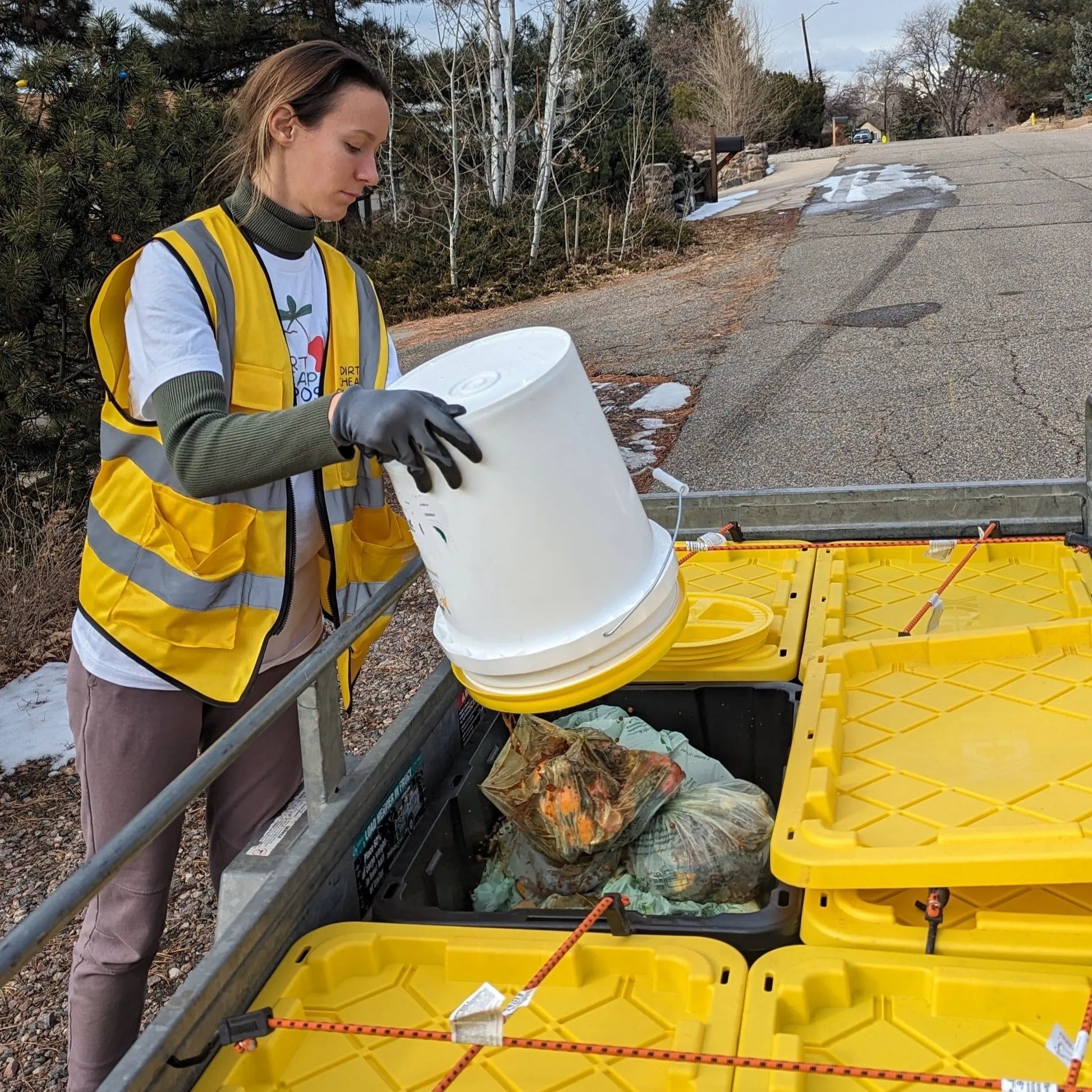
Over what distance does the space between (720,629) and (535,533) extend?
1189mm

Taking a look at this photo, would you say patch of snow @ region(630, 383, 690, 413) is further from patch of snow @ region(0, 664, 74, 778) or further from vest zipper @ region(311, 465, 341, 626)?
vest zipper @ region(311, 465, 341, 626)

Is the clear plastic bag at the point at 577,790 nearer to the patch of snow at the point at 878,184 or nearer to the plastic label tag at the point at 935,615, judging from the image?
the plastic label tag at the point at 935,615

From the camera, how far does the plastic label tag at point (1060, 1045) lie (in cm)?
124

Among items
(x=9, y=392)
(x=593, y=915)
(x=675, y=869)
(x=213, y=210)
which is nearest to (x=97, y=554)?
(x=213, y=210)

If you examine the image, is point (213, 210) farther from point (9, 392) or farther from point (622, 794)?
point (9, 392)

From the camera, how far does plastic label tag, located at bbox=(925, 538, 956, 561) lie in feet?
9.62

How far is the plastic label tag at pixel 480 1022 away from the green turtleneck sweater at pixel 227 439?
0.76 metres

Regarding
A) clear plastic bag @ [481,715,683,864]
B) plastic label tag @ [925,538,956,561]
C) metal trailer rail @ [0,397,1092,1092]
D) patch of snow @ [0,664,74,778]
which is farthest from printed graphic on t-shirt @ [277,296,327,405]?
patch of snow @ [0,664,74,778]

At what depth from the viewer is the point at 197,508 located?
182cm

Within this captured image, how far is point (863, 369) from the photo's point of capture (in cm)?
852

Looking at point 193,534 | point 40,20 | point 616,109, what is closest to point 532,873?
point 193,534

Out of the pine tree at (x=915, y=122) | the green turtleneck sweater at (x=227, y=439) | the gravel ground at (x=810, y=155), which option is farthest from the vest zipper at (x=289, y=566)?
the pine tree at (x=915, y=122)

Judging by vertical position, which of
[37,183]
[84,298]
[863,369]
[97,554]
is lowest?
[863,369]

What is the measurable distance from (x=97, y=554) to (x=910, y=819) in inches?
57.9
